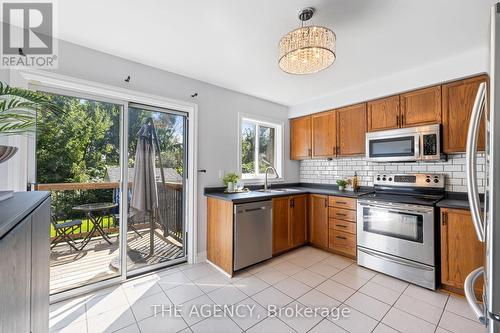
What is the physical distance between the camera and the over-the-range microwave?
8.55ft

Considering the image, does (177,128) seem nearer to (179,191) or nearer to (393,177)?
(179,191)

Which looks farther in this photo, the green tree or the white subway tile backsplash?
the white subway tile backsplash

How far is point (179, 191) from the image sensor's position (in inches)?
118

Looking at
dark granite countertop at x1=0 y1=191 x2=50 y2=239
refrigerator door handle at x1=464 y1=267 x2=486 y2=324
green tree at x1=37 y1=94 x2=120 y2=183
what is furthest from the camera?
green tree at x1=37 y1=94 x2=120 y2=183

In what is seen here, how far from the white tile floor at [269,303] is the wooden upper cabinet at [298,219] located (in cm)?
61

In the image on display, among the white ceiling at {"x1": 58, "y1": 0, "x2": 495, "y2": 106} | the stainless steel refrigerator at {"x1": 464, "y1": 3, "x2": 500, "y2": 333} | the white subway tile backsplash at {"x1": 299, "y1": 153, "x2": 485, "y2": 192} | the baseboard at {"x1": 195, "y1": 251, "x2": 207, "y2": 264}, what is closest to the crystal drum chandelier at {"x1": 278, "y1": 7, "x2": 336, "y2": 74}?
the white ceiling at {"x1": 58, "y1": 0, "x2": 495, "y2": 106}

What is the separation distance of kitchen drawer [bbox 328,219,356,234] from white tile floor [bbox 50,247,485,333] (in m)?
0.49

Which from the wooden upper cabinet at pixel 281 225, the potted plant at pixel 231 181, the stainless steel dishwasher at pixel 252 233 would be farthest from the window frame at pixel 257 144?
the stainless steel dishwasher at pixel 252 233

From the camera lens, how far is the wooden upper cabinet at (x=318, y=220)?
3.35 meters

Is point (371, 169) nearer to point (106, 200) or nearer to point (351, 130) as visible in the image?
point (351, 130)

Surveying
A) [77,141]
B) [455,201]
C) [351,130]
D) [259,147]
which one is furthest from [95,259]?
[455,201]

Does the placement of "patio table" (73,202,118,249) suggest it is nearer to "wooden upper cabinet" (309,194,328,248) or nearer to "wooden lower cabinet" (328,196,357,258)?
"wooden upper cabinet" (309,194,328,248)

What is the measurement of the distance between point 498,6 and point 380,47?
1.72 metres

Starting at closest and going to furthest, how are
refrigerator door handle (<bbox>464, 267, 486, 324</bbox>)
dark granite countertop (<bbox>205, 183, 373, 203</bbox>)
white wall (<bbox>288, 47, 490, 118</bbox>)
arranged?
refrigerator door handle (<bbox>464, 267, 486, 324</bbox>) → white wall (<bbox>288, 47, 490, 118</bbox>) → dark granite countertop (<bbox>205, 183, 373, 203</bbox>)
